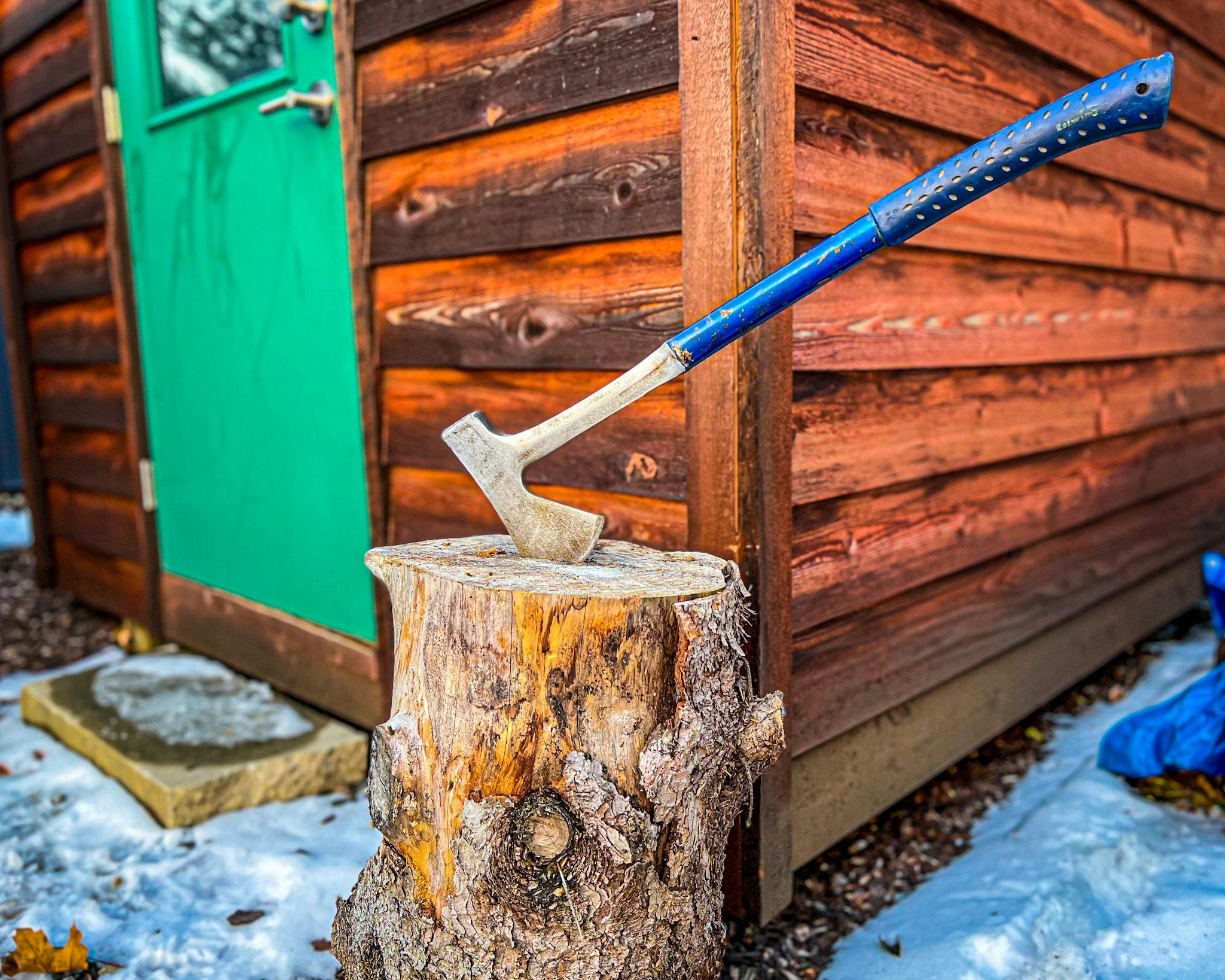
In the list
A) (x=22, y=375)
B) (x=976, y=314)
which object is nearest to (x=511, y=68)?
(x=976, y=314)

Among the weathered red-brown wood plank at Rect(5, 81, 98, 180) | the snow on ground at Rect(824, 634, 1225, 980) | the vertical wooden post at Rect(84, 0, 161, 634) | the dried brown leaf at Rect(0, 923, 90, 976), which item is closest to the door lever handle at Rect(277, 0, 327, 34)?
the vertical wooden post at Rect(84, 0, 161, 634)

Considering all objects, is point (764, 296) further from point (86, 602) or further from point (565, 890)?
point (86, 602)

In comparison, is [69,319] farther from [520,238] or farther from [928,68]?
[928,68]

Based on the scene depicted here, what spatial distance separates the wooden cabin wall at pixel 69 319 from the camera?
3.35 metres

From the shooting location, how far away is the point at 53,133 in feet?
11.6

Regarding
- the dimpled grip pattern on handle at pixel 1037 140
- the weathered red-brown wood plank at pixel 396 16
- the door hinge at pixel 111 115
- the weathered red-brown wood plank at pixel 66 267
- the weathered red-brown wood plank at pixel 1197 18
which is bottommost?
the dimpled grip pattern on handle at pixel 1037 140

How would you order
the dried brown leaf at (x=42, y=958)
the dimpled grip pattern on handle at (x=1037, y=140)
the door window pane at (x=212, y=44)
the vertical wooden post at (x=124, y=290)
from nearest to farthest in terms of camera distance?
the dimpled grip pattern on handle at (x=1037, y=140)
the dried brown leaf at (x=42, y=958)
the door window pane at (x=212, y=44)
the vertical wooden post at (x=124, y=290)

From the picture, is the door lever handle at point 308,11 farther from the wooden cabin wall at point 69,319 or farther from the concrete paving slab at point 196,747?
the concrete paving slab at point 196,747

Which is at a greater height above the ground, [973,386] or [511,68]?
[511,68]

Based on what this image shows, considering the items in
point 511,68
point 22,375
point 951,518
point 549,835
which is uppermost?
point 511,68

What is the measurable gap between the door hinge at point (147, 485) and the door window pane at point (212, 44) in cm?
121

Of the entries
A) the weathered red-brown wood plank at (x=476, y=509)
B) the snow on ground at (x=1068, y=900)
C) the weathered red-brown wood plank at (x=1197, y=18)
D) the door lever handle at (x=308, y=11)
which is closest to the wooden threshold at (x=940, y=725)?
the snow on ground at (x=1068, y=900)

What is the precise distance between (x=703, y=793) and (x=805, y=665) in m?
0.57

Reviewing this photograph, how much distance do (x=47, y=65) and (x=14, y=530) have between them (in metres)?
3.49
